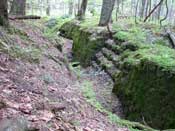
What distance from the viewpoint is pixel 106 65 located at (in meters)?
12.8

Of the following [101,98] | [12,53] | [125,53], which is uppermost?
[12,53]

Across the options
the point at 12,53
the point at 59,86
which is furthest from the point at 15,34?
the point at 59,86

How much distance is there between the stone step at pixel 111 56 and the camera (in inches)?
486

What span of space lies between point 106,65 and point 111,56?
1.65 ft

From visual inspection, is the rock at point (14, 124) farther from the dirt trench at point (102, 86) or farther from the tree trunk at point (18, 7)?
Result: the tree trunk at point (18, 7)

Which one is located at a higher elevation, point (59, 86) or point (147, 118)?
point (59, 86)

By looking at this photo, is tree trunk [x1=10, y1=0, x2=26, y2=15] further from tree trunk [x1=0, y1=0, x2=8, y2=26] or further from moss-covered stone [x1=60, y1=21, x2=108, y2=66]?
tree trunk [x1=0, y1=0, x2=8, y2=26]

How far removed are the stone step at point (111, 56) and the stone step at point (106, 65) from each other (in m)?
0.12

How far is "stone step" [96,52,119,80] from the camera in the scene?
11904mm

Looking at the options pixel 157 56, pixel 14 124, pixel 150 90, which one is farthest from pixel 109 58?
pixel 14 124

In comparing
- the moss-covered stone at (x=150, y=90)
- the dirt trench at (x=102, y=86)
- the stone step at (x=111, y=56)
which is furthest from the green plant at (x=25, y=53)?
the stone step at (x=111, y=56)

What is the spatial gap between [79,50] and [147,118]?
814 centimetres

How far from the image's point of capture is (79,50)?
16.0 meters

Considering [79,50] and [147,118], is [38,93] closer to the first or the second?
[147,118]
